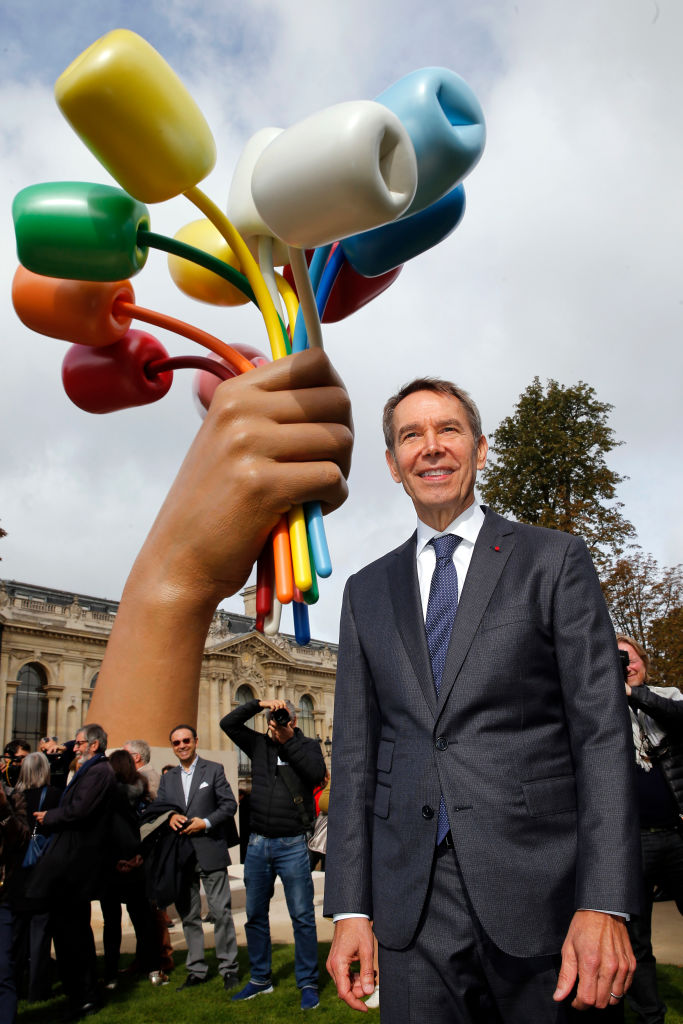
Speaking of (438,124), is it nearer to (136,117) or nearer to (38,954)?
(136,117)

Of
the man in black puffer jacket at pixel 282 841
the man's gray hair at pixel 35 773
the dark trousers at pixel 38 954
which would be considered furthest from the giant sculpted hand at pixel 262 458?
the dark trousers at pixel 38 954

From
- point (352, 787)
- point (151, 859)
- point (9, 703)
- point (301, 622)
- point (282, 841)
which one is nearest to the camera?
point (352, 787)

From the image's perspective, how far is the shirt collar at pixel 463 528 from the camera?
2193 mm

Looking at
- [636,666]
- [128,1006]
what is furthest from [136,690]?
[636,666]

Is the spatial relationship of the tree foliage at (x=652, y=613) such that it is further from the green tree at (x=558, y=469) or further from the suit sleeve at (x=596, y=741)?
the suit sleeve at (x=596, y=741)

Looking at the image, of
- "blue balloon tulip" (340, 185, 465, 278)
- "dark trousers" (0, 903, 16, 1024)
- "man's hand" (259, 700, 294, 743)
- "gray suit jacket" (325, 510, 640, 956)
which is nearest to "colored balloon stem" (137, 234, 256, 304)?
"blue balloon tulip" (340, 185, 465, 278)

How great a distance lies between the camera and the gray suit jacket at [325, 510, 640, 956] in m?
1.72

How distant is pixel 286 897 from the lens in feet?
16.9

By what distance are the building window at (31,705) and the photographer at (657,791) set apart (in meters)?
32.4

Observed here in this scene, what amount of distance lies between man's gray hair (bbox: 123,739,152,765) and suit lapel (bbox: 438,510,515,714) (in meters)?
3.87

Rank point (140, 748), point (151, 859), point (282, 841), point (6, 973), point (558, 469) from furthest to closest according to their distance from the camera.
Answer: point (558, 469)
point (151, 859)
point (140, 748)
point (282, 841)
point (6, 973)

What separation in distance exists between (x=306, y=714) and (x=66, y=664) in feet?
56.6

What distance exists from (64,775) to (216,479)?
487 cm

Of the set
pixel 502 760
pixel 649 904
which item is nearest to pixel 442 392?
pixel 502 760
